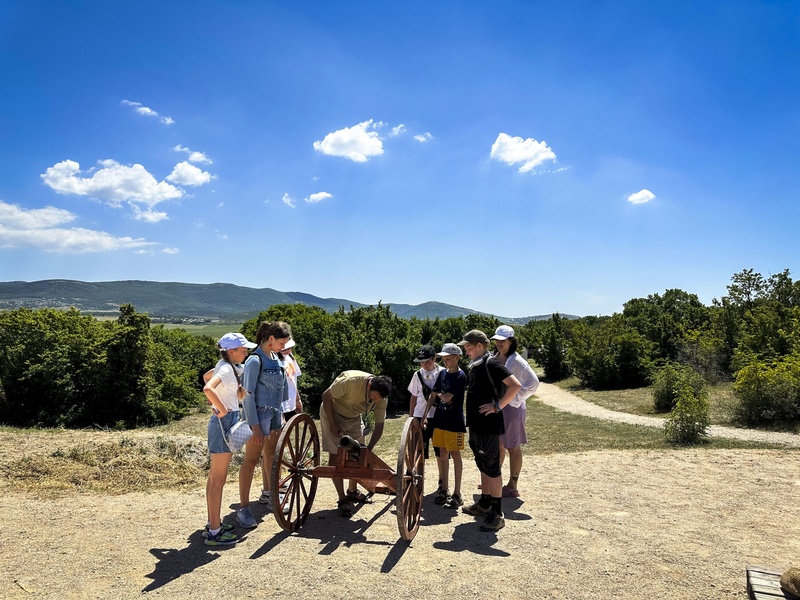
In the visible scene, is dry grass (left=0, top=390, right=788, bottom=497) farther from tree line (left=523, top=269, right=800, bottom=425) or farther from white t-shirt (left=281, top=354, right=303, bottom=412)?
tree line (left=523, top=269, right=800, bottom=425)

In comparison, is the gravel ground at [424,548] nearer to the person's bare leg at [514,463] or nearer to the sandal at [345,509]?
the sandal at [345,509]

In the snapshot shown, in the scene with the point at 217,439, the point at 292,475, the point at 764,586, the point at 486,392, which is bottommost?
the point at 764,586

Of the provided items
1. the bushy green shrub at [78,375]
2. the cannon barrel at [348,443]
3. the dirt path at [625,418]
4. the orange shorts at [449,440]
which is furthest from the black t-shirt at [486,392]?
the bushy green shrub at [78,375]

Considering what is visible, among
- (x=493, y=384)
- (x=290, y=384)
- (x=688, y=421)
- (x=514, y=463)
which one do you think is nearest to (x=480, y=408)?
(x=493, y=384)

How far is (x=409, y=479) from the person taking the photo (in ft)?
17.5


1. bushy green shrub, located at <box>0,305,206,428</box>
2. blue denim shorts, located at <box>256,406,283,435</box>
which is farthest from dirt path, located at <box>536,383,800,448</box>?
bushy green shrub, located at <box>0,305,206,428</box>

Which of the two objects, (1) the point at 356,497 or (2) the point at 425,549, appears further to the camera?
(1) the point at 356,497

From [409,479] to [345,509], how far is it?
1279 mm

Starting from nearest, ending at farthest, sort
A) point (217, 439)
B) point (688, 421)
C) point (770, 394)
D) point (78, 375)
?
point (217, 439) < point (688, 421) < point (770, 394) < point (78, 375)

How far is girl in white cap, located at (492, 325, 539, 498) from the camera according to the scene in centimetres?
634

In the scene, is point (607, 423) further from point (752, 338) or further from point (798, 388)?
point (752, 338)

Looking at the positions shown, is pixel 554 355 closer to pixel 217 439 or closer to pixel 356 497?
pixel 356 497

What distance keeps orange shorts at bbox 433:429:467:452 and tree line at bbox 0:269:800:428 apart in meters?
12.8

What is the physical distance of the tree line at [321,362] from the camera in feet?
63.2
